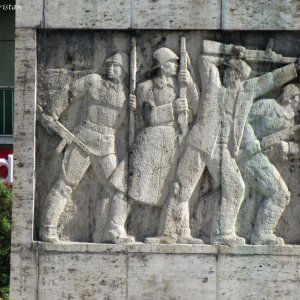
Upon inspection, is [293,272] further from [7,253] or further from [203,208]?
[7,253]

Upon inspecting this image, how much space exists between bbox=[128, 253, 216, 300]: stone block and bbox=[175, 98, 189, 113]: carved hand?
5.37 feet

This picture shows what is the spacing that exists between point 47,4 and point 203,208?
9.51 ft

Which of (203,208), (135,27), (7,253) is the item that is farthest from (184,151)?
(7,253)

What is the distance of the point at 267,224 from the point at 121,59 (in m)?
2.48

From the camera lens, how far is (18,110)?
1262 centimetres

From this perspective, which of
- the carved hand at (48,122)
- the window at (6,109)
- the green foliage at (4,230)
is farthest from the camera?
the window at (6,109)

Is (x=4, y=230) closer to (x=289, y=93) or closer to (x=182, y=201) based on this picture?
(x=182, y=201)

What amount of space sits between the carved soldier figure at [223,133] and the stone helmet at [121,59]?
85cm

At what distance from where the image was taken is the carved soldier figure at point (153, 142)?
41.0 ft

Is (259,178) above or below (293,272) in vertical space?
above

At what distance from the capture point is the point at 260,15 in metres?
12.6

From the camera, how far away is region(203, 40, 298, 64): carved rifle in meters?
12.6

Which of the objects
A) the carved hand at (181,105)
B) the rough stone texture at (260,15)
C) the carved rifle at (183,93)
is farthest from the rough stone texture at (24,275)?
the rough stone texture at (260,15)

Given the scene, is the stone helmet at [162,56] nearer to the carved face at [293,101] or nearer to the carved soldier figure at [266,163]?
the carved soldier figure at [266,163]
